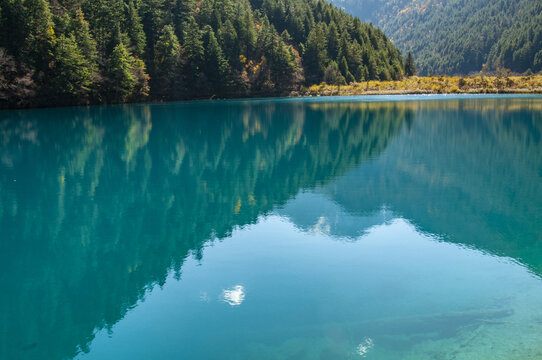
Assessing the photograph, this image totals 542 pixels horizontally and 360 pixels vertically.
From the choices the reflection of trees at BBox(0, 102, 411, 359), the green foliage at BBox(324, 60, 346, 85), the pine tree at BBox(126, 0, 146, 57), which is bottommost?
the reflection of trees at BBox(0, 102, 411, 359)

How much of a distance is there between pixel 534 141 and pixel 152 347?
24839 mm

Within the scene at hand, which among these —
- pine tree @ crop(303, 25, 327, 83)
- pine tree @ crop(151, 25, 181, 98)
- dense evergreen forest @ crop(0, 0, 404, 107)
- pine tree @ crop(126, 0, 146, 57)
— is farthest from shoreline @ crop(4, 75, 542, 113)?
pine tree @ crop(126, 0, 146, 57)

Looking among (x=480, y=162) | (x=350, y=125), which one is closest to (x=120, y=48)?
(x=350, y=125)

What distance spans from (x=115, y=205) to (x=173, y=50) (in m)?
74.0

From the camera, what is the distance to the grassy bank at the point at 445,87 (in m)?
84.8

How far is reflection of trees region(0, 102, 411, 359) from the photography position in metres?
7.22

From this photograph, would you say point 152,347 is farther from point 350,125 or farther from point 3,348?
point 350,125

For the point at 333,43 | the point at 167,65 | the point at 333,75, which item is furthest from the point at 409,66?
the point at 167,65

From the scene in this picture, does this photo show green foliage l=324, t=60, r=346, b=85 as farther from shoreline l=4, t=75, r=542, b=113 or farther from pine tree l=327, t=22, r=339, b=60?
pine tree l=327, t=22, r=339, b=60

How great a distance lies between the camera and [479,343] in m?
6.02

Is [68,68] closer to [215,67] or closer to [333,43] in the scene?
[215,67]

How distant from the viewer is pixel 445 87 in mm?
90250

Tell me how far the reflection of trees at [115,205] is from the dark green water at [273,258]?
51mm

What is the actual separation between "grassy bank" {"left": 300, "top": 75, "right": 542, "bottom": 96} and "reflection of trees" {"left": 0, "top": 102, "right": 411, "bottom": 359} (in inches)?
2587
